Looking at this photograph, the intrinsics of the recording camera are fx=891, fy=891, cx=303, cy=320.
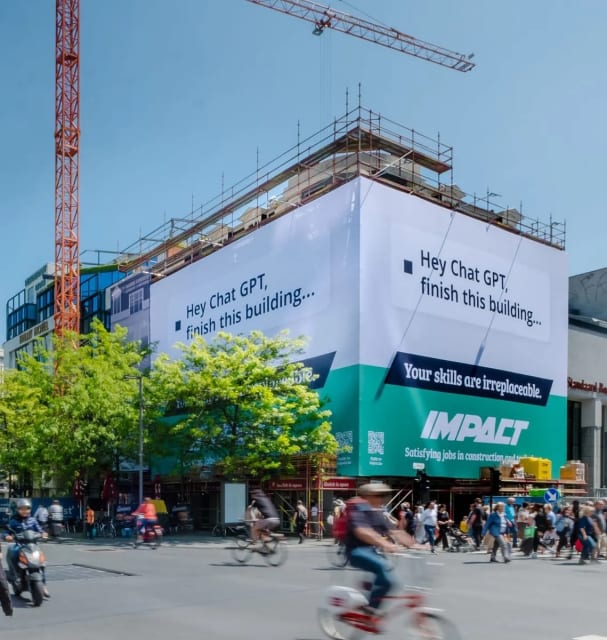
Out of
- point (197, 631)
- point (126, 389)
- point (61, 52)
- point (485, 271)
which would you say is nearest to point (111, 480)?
point (126, 389)

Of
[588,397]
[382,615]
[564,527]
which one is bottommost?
[564,527]

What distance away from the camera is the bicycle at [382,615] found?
28.9 ft

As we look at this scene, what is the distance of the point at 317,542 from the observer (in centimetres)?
3278

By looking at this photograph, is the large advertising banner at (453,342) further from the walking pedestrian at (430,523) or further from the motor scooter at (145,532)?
the motor scooter at (145,532)

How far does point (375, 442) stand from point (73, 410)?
43.6 feet

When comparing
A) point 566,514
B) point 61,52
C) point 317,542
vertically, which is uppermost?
point 61,52

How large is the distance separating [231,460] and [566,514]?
13815mm

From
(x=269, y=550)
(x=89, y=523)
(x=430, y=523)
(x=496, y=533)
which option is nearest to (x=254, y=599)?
(x=269, y=550)

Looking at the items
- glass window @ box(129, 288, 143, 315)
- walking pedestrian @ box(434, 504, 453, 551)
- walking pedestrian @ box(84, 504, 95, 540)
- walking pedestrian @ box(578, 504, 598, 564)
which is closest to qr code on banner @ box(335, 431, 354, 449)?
walking pedestrian @ box(434, 504, 453, 551)

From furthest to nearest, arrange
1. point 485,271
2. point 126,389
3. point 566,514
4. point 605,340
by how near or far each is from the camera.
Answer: point 605,340, point 485,271, point 126,389, point 566,514

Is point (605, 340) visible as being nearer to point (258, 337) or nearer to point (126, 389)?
point (258, 337)

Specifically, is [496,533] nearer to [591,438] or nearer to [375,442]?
[375,442]

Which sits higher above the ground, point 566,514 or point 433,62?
point 433,62

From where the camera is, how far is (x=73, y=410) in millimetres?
39188
